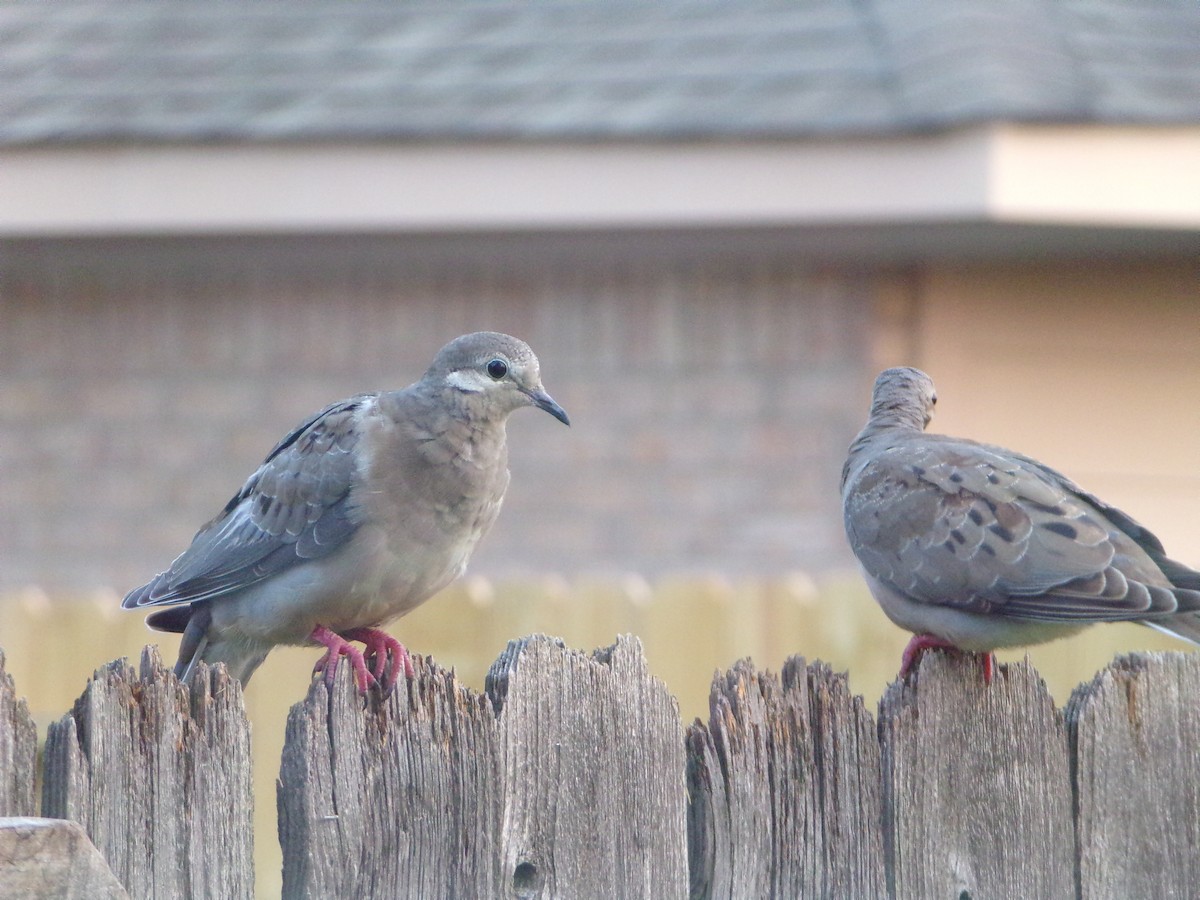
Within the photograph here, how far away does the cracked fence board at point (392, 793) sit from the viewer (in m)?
2.52

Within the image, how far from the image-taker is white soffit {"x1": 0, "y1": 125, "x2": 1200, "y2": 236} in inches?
242

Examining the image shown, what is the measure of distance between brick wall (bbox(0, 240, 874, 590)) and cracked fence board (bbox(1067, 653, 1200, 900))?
438 cm

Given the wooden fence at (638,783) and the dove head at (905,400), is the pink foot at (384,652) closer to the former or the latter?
the wooden fence at (638,783)

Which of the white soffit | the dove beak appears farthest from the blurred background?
the dove beak

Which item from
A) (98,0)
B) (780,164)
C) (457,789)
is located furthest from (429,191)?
(457,789)

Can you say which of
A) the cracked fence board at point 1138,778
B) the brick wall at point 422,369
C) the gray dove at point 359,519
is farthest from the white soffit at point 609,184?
the cracked fence board at point 1138,778

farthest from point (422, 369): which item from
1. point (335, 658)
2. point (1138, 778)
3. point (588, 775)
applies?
point (1138, 778)

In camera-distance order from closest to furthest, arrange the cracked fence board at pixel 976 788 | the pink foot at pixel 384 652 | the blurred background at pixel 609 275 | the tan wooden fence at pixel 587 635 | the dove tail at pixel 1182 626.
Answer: the cracked fence board at pixel 976 788, the pink foot at pixel 384 652, the dove tail at pixel 1182 626, the tan wooden fence at pixel 587 635, the blurred background at pixel 609 275

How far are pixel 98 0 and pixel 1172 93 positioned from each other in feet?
18.4

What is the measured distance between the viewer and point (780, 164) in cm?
640

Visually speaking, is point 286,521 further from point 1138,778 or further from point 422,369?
point 422,369

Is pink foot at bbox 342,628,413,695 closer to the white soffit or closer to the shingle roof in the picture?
the white soffit

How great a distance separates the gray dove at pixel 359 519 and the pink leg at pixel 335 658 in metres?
0.04

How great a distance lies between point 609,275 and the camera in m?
7.31
